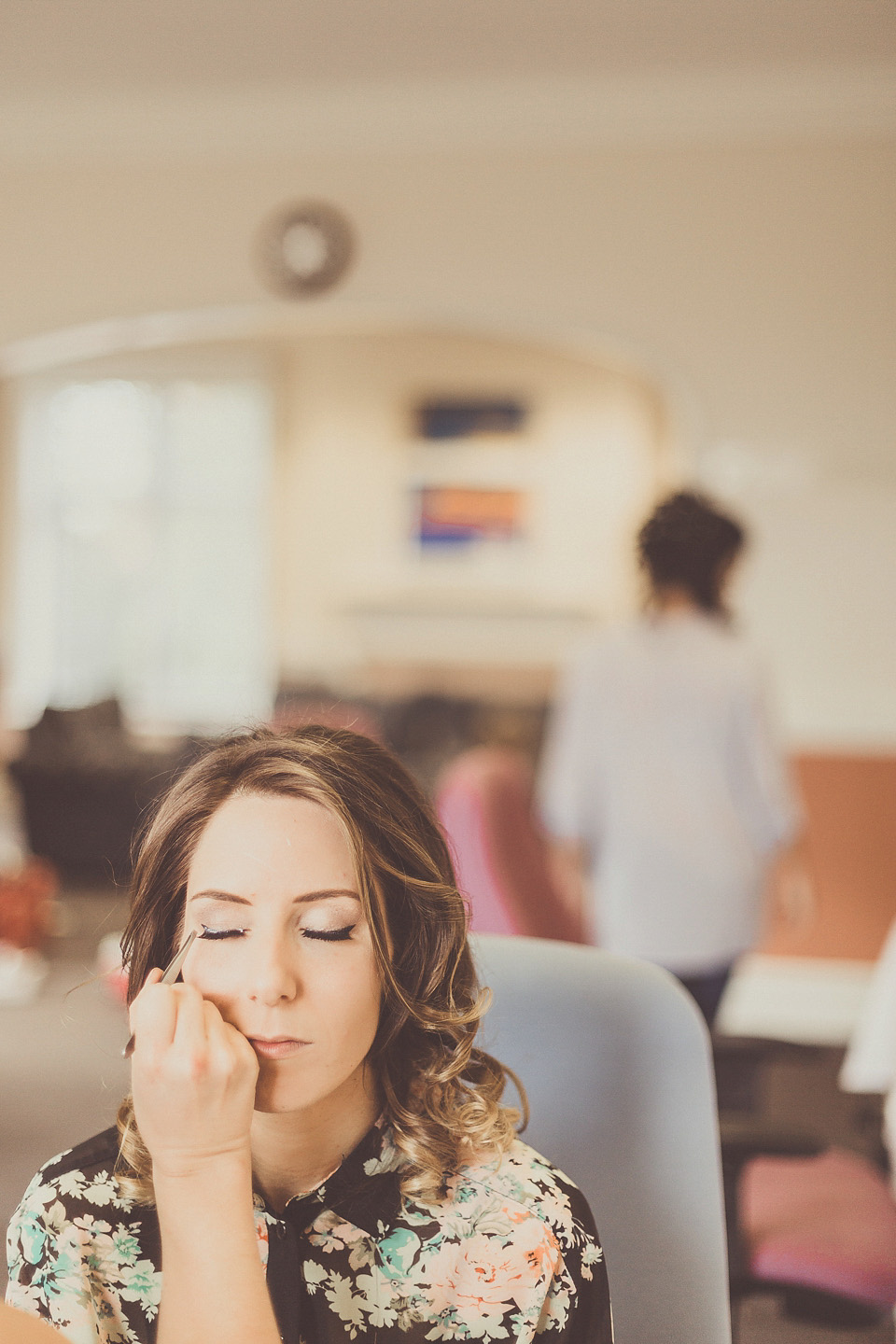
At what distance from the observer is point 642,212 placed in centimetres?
412

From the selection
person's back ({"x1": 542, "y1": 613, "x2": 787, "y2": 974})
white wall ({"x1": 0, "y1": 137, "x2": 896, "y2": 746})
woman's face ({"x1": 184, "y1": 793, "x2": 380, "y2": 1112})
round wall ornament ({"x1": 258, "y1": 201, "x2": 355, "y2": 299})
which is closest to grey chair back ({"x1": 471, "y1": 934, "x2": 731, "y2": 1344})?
woman's face ({"x1": 184, "y1": 793, "x2": 380, "y2": 1112})

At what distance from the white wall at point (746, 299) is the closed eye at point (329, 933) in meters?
3.67

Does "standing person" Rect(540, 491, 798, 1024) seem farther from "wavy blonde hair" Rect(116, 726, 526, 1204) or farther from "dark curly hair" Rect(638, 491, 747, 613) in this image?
"wavy blonde hair" Rect(116, 726, 526, 1204)

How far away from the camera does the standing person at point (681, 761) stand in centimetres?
208

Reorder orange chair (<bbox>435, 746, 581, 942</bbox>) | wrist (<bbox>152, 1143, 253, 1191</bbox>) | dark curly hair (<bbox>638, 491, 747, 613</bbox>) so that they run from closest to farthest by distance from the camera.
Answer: wrist (<bbox>152, 1143, 253, 1191</bbox>), orange chair (<bbox>435, 746, 581, 942</bbox>), dark curly hair (<bbox>638, 491, 747, 613</bbox>)

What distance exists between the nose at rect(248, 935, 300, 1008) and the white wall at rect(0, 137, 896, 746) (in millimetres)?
3712

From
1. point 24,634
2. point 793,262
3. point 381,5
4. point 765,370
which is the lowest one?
point 24,634

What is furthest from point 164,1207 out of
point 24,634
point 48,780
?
point 24,634

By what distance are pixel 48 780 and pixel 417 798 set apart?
496cm

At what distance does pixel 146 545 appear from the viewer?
8.27m

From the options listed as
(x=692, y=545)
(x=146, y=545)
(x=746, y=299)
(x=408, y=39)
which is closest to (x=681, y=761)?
(x=692, y=545)

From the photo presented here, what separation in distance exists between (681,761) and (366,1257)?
4.82 ft

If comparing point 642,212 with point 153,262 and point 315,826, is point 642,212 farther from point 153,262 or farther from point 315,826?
point 315,826

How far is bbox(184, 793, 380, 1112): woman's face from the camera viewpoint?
25.1 inches
